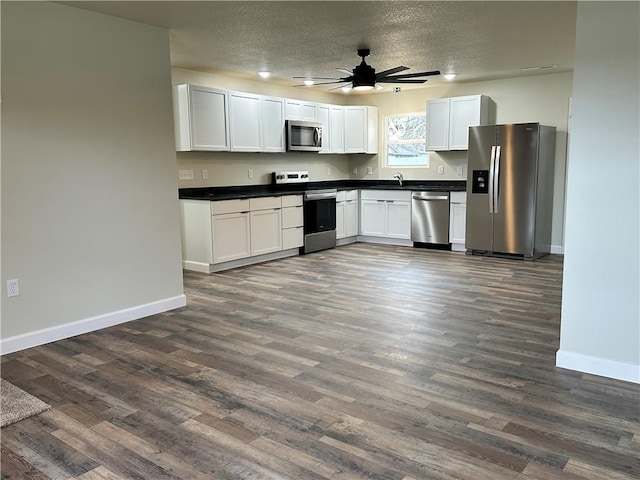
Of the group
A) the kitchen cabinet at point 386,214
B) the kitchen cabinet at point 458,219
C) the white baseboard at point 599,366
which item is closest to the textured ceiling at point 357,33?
the kitchen cabinet at point 458,219

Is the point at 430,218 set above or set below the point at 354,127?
below

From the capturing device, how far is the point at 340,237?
776 centimetres

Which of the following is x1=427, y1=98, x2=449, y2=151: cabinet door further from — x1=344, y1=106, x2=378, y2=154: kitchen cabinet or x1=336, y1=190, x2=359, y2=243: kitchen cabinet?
x1=336, y1=190, x2=359, y2=243: kitchen cabinet

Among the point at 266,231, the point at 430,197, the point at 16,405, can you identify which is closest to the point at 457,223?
the point at 430,197

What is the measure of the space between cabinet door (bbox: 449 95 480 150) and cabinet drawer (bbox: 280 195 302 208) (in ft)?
7.74

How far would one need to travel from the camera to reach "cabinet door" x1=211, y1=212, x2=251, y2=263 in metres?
5.86

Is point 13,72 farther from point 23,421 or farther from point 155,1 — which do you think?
point 23,421

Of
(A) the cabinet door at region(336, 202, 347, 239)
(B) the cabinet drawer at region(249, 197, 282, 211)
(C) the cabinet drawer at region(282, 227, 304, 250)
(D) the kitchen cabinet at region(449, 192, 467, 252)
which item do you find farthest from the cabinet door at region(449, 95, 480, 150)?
(B) the cabinet drawer at region(249, 197, 282, 211)

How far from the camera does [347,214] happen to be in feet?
25.8

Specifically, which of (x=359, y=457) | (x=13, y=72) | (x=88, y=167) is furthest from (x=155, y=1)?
(x=359, y=457)

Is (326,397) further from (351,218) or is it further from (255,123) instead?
(351,218)

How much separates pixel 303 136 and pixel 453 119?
2171 mm

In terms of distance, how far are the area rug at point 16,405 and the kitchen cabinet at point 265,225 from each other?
3.66m

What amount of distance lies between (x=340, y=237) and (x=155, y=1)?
15.7ft
